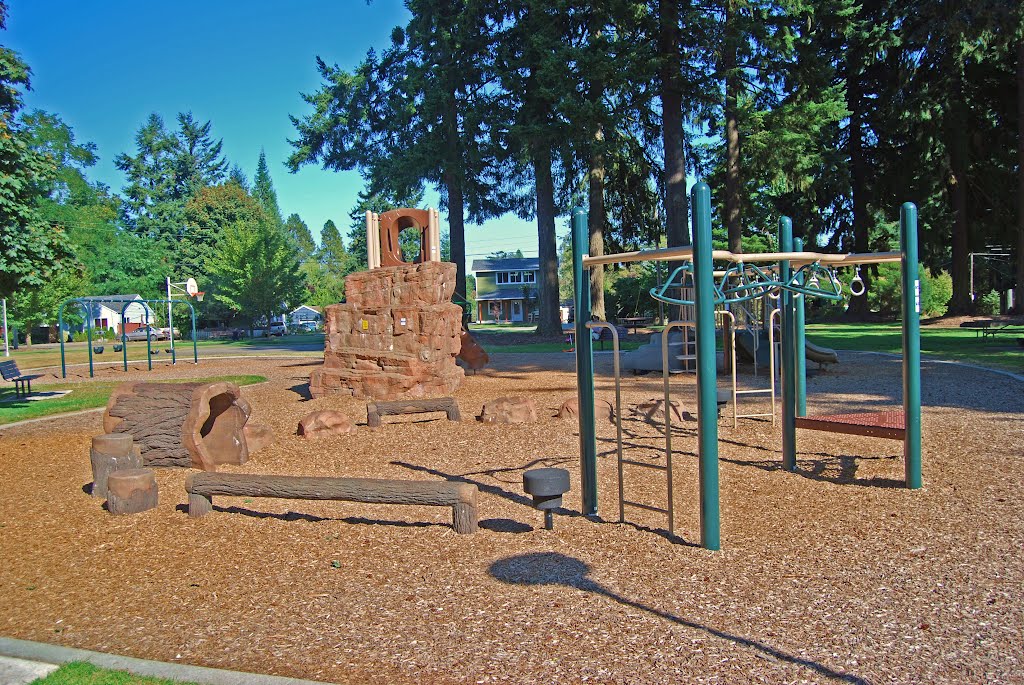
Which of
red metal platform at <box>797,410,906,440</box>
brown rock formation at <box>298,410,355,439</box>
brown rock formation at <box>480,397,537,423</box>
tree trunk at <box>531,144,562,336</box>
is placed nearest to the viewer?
red metal platform at <box>797,410,906,440</box>

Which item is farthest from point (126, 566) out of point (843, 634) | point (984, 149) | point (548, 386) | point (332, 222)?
point (332, 222)

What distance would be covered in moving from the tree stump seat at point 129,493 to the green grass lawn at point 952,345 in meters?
14.8

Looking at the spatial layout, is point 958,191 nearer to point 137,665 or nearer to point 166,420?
point 166,420

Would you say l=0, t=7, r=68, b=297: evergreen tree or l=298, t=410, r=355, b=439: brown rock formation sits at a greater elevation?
l=0, t=7, r=68, b=297: evergreen tree

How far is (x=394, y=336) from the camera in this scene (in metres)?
14.0

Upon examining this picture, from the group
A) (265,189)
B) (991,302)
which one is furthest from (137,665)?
(265,189)

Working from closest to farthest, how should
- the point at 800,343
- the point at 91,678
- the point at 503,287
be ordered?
1. the point at 91,678
2. the point at 800,343
3. the point at 503,287

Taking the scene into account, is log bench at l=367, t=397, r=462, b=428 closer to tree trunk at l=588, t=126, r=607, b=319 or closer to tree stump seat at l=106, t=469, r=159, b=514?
tree stump seat at l=106, t=469, r=159, b=514

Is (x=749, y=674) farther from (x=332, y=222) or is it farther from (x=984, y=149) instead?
(x=332, y=222)

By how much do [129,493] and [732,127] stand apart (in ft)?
72.6

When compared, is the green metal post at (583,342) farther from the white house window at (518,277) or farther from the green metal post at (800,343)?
the white house window at (518,277)

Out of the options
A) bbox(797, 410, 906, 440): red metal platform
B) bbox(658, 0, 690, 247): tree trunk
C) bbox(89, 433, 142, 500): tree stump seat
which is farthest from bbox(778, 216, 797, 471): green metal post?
bbox(658, 0, 690, 247): tree trunk

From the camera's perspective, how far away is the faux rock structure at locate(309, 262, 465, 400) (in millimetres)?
13578

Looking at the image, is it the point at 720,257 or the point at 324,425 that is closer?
the point at 720,257
